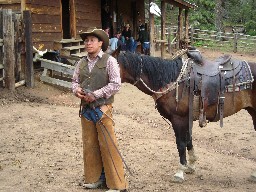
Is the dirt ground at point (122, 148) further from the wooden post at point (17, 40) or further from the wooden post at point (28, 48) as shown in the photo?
the wooden post at point (17, 40)

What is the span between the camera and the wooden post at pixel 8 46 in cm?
945

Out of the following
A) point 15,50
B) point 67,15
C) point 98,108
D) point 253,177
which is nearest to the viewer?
point 98,108

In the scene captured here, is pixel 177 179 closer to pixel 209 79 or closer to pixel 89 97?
pixel 209 79

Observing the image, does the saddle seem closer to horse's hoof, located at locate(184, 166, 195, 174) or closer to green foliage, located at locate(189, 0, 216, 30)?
horse's hoof, located at locate(184, 166, 195, 174)

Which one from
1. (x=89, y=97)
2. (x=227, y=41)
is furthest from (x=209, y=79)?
(x=227, y=41)

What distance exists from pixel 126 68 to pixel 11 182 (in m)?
2.07

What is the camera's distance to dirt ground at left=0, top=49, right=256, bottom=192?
16.3 ft

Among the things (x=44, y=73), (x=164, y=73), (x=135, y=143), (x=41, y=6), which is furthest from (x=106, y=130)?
(x=41, y=6)

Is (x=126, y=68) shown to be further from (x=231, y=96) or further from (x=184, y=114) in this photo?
(x=231, y=96)

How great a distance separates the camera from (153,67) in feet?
16.1

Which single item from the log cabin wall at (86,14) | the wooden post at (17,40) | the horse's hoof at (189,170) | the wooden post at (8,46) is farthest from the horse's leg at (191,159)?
the log cabin wall at (86,14)

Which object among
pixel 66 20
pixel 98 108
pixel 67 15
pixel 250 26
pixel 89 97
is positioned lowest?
pixel 98 108

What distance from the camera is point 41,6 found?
12.0 metres

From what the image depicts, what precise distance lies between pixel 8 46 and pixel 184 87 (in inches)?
233
